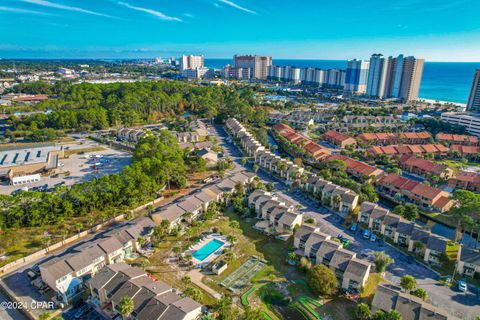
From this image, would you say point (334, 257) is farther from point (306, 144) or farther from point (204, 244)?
point (306, 144)

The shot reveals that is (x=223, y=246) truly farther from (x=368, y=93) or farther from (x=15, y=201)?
(x=368, y=93)

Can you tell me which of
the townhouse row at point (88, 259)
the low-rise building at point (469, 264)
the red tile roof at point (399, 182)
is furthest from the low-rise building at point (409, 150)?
the townhouse row at point (88, 259)

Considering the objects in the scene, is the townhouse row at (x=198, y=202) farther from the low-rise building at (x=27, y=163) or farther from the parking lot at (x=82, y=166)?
the low-rise building at (x=27, y=163)

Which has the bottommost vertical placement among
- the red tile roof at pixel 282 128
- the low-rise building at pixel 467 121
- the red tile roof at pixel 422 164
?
the red tile roof at pixel 422 164

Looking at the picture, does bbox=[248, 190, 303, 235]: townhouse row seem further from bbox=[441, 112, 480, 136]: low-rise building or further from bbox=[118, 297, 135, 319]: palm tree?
bbox=[441, 112, 480, 136]: low-rise building

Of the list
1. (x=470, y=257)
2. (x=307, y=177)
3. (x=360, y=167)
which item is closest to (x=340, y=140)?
(x=360, y=167)

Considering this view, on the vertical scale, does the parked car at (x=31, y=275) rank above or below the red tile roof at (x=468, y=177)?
below
